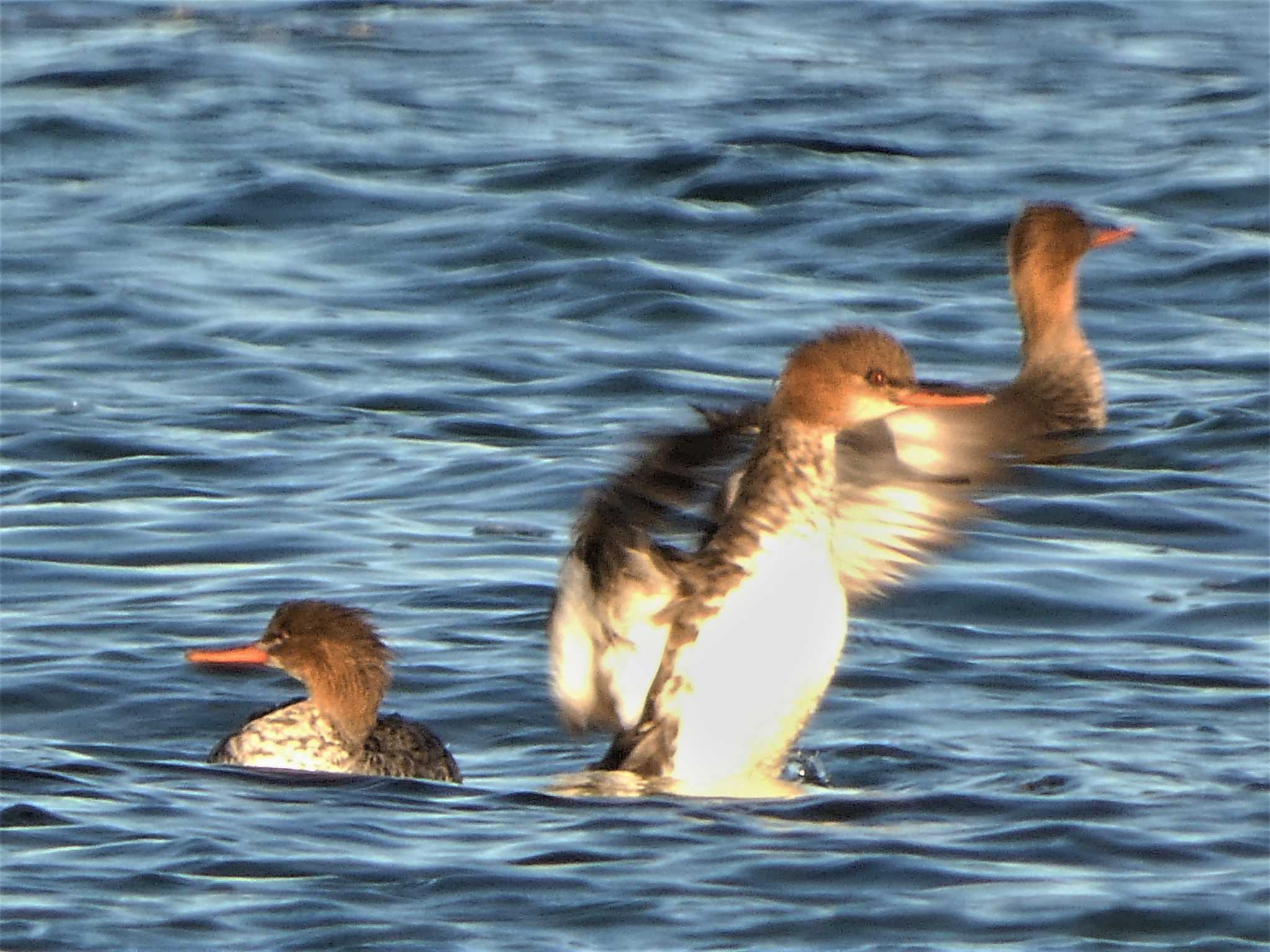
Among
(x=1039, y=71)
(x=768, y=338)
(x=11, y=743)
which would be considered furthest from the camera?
(x=1039, y=71)

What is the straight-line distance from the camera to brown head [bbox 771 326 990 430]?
665 cm

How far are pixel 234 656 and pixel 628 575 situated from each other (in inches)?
54.7

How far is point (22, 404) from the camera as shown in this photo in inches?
480

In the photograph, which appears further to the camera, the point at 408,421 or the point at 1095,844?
the point at 408,421

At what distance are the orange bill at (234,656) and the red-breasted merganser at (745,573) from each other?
105cm

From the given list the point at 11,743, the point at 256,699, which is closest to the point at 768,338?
the point at 256,699

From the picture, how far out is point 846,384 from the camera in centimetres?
668

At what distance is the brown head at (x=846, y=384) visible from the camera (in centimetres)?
665

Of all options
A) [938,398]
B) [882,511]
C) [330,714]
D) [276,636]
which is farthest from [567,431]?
[938,398]

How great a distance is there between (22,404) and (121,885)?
649cm

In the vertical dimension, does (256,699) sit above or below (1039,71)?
below

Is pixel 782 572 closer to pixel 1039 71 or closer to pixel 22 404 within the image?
pixel 22 404

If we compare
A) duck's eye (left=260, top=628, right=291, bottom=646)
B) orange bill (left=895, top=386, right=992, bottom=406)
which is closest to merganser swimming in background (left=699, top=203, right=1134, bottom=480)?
orange bill (left=895, top=386, right=992, bottom=406)

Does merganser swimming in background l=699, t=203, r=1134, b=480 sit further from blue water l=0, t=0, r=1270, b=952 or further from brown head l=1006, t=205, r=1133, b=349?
blue water l=0, t=0, r=1270, b=952
